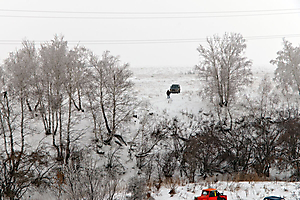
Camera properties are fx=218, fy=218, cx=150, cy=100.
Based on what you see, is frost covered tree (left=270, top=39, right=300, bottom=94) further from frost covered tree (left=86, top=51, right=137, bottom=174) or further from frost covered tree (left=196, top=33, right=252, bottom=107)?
frost covered tree (left=86, top=51, right=137, bottom=174)

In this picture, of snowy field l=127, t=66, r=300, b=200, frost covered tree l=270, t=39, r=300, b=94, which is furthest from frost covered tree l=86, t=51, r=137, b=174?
frost covered tree l=270, t=39, r=300, b=94

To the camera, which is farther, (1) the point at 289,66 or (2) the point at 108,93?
(1) the point at 289,66

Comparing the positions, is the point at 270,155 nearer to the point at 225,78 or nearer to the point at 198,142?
the point at 198,142

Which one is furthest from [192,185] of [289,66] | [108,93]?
[289,66]

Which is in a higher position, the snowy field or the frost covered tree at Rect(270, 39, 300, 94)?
the frost covered tree at Rect(270, 39, 300, 94)

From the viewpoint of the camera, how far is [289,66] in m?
31.2

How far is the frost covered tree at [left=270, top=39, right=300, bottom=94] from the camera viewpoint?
3068cm

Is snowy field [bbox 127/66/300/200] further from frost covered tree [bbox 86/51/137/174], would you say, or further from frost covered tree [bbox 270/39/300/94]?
frost covered tree [bbox 86/51/137/174]

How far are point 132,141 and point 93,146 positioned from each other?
418 centimetres

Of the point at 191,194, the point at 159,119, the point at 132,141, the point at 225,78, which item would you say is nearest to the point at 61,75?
the point at 132,141

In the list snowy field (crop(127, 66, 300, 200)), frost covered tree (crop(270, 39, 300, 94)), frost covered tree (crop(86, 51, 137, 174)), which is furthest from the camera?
frost covered tree (crop(270, 39, 300, 94))

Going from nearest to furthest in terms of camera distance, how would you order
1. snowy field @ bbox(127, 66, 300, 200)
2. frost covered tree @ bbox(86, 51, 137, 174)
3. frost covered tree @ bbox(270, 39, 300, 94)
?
snowy field @ bbox(127, 66, 300, 200)
frost covered tree @ bbox(86, 51, 137, 174)
frost covered tree @ bbox(270, 39, 300, 94)

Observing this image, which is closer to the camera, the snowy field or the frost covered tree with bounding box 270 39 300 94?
the snowy field

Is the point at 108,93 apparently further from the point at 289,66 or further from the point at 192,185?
the point at 289,66
